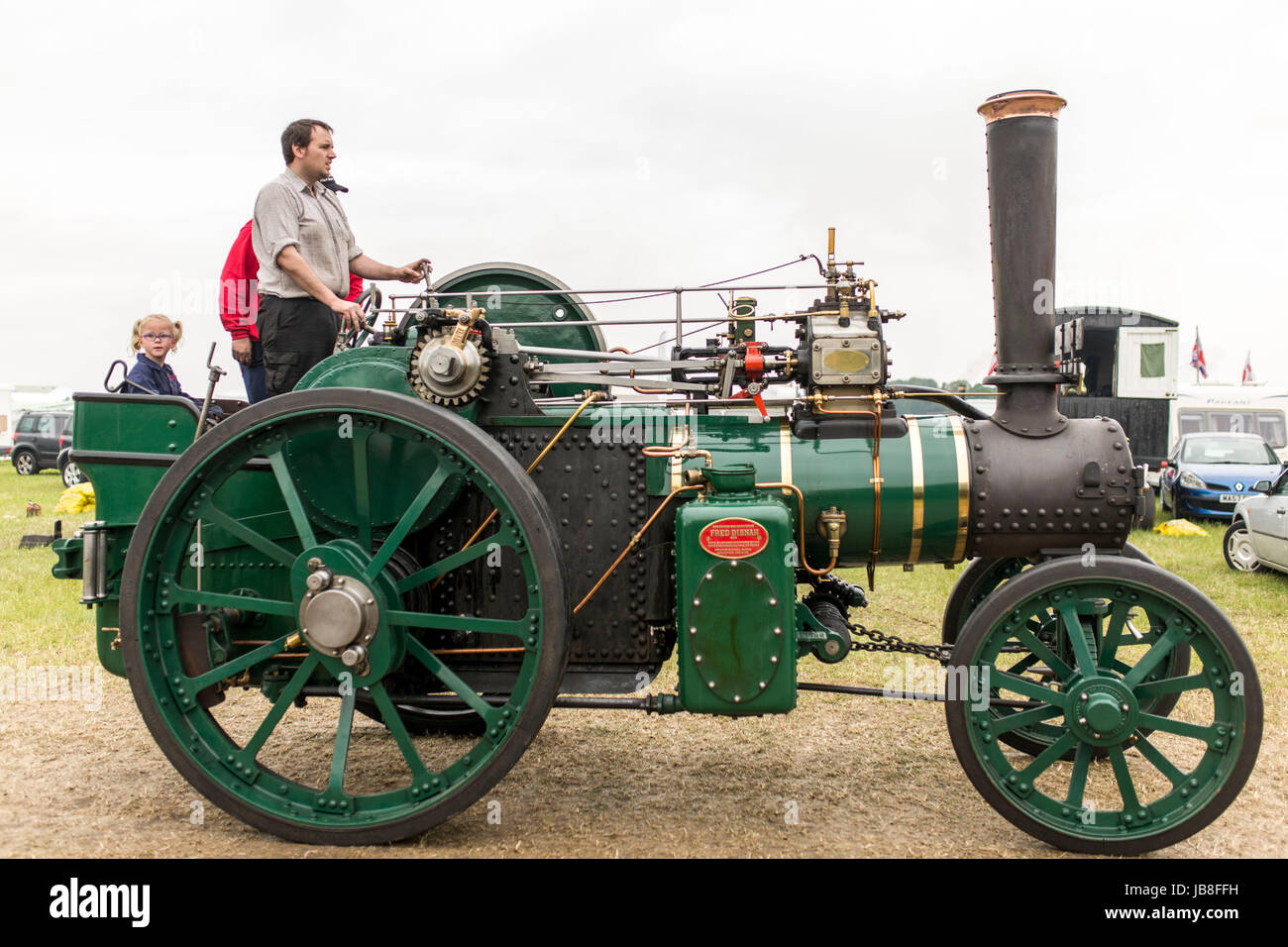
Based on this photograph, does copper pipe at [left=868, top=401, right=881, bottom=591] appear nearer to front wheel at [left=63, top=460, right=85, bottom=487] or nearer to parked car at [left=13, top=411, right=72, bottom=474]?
front wheel at [left=63, top=460, right=85, bottom=487]

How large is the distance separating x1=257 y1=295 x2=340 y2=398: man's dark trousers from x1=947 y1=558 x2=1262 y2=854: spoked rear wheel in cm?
309

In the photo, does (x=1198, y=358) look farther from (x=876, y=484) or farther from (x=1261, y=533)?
(x=876, y=484)

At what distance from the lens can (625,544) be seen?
404cm

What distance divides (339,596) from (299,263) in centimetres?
165

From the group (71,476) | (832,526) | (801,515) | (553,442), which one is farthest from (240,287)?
(71,476)

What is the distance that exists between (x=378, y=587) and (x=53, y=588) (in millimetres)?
7603

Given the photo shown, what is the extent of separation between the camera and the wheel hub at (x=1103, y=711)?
12.0ft

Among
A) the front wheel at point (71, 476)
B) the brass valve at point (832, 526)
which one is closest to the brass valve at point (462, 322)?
the brass valve at point (832, 526)

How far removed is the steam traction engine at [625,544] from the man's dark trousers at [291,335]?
0.44 m

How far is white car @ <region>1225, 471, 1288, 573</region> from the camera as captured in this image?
989 centimetres

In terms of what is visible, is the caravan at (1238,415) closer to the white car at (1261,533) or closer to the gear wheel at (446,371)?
the white car at (1261,533)

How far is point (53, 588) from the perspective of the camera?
966 cm

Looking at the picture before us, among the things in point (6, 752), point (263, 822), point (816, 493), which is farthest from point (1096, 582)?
point (6, 752)

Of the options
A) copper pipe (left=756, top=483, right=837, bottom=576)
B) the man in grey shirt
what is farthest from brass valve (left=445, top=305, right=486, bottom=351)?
copper pipe (left=756, top=483, right=837, bottom=576)
